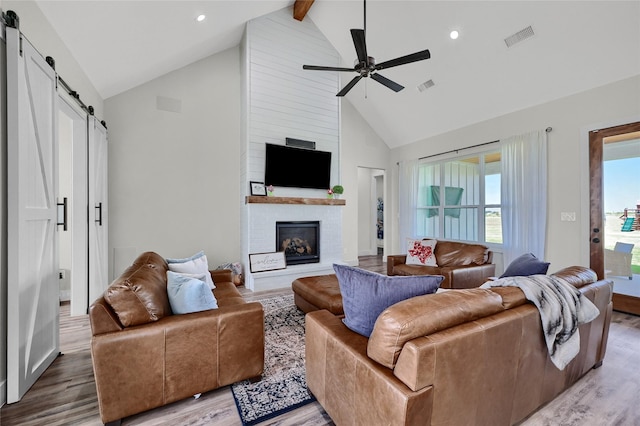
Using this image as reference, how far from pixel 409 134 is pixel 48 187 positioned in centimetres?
590

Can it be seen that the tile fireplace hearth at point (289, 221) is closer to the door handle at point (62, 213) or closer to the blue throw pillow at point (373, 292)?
the door handle at point (62, 213)

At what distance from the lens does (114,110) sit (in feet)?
13.2

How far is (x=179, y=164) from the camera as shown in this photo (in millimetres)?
4480

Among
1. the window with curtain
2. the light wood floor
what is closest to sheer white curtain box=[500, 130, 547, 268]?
the window with curtain

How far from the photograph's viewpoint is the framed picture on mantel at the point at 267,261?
439cm

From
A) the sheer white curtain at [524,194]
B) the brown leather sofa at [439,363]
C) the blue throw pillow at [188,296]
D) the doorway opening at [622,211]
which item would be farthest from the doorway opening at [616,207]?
the blue throw pillow at [188,296]

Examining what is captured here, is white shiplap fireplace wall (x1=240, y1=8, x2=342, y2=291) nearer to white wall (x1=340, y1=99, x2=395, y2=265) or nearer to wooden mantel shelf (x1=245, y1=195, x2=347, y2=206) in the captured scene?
wooden mantel shelf (x1=245, y1=195, x2=347, y2=206)

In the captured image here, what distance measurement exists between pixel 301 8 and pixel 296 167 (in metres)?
2.63

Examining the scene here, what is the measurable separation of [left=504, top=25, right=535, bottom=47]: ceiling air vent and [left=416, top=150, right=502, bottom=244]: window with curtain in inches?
65.6

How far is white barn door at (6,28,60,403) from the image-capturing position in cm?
172

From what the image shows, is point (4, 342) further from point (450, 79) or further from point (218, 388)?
point (450, 79)

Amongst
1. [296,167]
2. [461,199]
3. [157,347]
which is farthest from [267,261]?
[461,199]

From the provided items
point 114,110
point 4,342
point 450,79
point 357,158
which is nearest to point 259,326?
point 4,342

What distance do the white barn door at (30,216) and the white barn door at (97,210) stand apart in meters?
Result: 1.16
